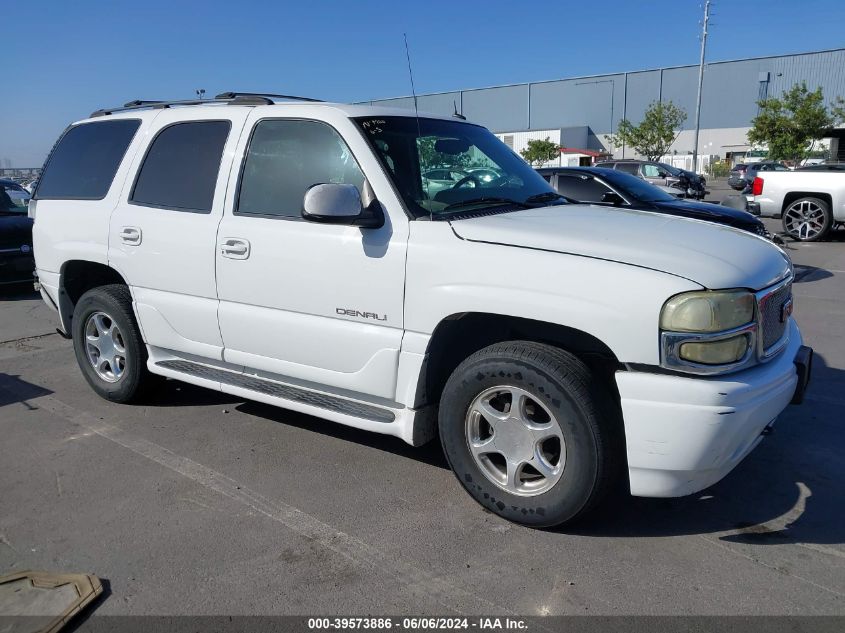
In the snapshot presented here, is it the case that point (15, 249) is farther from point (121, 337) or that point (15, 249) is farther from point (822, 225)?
point (822, 225)

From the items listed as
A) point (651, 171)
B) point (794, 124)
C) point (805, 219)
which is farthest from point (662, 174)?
point (794, 124)

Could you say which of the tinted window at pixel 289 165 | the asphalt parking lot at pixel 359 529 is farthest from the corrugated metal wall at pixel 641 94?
the asphalt parking lot at pixel 359 529

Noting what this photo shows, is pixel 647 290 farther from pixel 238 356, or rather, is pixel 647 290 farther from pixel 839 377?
pixel 839 377

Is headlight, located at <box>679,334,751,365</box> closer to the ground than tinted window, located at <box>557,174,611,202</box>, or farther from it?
closer to the ground

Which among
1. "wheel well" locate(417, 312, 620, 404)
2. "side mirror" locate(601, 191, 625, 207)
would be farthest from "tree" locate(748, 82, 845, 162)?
"wheel well" locate(417, 312, 620, 404)

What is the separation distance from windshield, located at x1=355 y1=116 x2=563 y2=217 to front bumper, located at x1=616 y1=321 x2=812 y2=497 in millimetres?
1336

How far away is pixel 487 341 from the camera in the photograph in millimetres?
3586

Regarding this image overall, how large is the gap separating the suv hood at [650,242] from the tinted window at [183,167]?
169 centimetres

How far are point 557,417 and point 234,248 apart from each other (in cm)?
205

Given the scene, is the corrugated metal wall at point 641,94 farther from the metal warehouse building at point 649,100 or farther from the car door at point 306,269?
the car door at point 306,269

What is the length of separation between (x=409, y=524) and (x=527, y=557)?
600 mm

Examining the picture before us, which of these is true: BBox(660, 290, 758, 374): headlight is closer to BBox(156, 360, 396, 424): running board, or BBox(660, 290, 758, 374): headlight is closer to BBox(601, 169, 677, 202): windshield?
BBox(156, 360, 396, 424): running board

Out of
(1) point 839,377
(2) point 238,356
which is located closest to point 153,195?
(2) point 238,356

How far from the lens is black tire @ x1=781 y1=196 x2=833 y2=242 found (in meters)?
13.4
